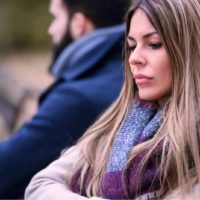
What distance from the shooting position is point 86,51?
3.87 meters

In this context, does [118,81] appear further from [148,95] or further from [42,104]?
[148,95]

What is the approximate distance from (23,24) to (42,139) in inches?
632

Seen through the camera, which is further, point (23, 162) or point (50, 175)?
point (23, 162)

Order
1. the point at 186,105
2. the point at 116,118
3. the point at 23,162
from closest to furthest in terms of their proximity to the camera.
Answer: the point at 186,105 → the point at 116,118 → the point at 23,162

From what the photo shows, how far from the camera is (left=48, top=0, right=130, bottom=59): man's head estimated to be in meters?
3.99

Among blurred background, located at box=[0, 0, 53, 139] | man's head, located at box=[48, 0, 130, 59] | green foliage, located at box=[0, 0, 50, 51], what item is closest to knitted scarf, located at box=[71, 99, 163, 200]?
man's head, located at box=[48, 0, 130, 59]

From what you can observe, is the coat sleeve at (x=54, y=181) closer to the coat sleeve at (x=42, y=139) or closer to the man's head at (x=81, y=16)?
the coat sleeve at (x=42, y=139)

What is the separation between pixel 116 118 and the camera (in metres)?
2.80

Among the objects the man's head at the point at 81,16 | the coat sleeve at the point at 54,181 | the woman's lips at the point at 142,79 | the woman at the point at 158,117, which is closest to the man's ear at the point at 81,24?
the man's head at the point at 81,16

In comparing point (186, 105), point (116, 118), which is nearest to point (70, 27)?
point (116, 118)

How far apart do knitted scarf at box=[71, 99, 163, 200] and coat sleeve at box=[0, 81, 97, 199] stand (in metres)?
0.90

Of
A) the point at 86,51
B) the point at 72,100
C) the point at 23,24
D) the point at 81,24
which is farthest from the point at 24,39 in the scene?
the point at 72,100

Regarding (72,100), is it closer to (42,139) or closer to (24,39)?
(42,139)

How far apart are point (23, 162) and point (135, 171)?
111 cm
